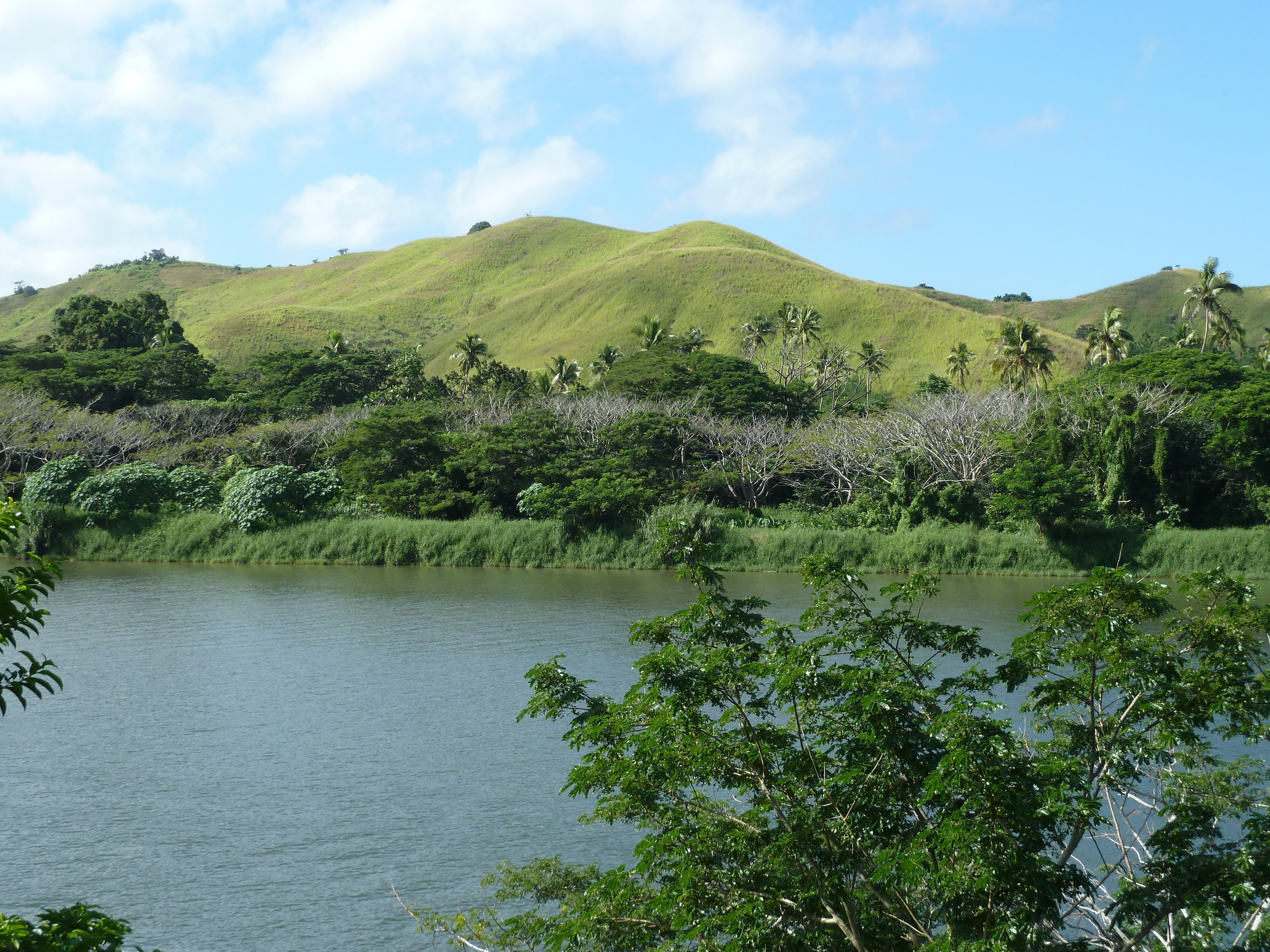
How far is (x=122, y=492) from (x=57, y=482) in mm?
3497

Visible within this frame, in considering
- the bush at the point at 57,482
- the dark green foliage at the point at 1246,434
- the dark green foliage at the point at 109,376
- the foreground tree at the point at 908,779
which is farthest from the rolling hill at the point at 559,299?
the foreground tree at the point at 908,779

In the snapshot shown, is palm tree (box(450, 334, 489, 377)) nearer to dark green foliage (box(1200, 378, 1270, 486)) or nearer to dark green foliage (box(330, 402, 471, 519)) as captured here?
dark green foliage (box(330, 402, 471, 519))

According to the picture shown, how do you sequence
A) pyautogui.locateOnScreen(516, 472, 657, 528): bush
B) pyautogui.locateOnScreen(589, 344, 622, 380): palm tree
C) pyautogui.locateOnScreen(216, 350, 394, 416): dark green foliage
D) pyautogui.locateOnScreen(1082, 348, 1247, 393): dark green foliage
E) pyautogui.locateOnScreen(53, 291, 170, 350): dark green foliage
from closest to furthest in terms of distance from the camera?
pyautogui.locateOnScreen(516, 472, 657, 528): bush
pyautogui.locateOnScreen(1082, 348, 1247, 393): dark green foliage
pyautogui.locateOnScreen(216, 350, 394, 416): dark green foliage
pyautogui.locateOnScreen(589, 344, 622, 380): palm tree
pyautogui.locateOnScreen(53, 291, 170, 350): dark green foliage

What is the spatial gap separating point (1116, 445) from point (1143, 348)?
4472 centimetres

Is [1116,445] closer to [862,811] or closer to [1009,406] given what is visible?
[1009,406]

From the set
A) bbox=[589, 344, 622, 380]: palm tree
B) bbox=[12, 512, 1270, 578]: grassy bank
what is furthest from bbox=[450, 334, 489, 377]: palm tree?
bbox=[12, 512, 1270, 578]: grassy bank

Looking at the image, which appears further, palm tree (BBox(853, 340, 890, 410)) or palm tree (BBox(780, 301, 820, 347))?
palm tree (BBox(780, 301, 820, 347))

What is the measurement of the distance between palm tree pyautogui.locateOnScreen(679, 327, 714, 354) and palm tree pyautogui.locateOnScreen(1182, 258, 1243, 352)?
30157 millimetres

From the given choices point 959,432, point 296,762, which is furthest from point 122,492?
point 959,432

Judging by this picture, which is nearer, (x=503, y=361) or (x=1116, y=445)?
(x=1116, y=445)

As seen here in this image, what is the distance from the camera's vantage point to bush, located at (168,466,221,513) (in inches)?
1845

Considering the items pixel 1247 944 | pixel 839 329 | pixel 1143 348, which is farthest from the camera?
pixel 839 329

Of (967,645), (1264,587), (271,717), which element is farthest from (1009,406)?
(967,645)

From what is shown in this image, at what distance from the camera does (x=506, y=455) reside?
48.9m
